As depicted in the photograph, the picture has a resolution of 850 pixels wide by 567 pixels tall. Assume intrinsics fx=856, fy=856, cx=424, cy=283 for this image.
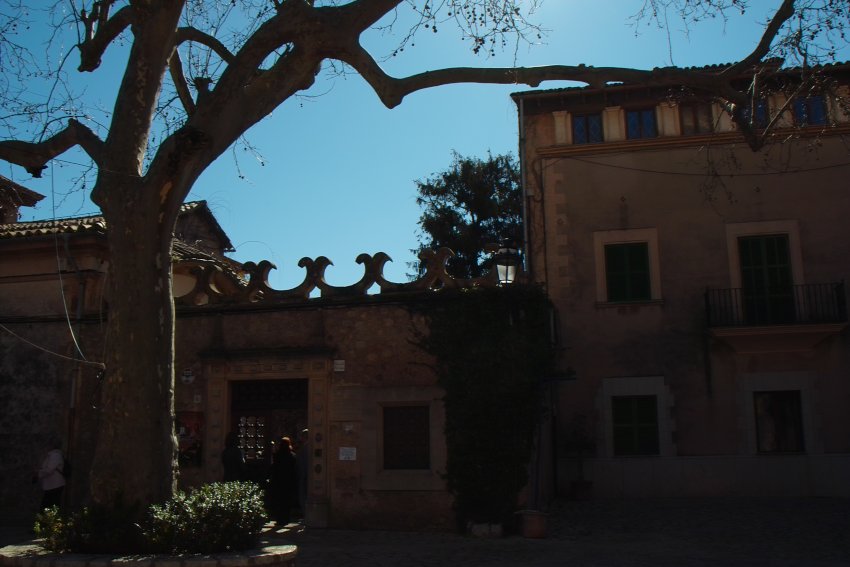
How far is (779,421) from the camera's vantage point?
56.7 ft

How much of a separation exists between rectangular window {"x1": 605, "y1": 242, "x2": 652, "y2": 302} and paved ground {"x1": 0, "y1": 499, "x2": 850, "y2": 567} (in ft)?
15.7

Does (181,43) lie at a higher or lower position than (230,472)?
higher

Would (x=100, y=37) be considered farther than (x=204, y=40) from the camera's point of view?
No

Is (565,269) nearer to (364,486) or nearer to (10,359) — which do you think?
(364,486)

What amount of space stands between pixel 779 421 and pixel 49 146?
14468mm

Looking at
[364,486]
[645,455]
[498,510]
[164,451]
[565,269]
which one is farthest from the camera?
[565,269]

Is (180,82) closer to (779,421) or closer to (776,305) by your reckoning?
(776,305)

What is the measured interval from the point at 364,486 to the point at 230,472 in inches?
79.5

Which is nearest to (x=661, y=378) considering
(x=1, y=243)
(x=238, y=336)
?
(x=238, y=336)

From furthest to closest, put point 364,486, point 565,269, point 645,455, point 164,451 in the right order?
point 565,269, point 645,455, point 364,486, point 164,451

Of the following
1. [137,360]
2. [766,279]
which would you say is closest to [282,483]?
[137,360]

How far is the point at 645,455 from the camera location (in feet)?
57.3

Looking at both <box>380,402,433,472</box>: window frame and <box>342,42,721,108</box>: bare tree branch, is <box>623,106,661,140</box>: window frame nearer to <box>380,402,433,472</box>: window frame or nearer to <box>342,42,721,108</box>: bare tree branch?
<box>380,402,433,472</box>: window frame

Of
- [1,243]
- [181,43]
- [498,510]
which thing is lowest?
[498,510]
